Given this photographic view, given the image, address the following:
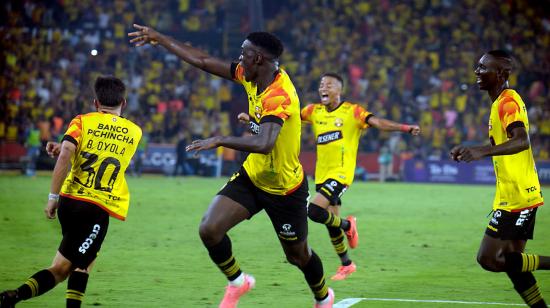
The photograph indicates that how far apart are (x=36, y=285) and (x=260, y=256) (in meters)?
6.12

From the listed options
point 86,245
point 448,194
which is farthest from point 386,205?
point 86,245

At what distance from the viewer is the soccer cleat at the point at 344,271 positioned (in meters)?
11.4

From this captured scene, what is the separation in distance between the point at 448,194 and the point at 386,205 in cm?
544

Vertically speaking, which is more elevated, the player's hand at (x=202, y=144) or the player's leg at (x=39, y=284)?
the player's hand at (x=202, y=144)

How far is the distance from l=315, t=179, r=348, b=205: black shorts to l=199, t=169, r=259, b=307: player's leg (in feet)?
13.1

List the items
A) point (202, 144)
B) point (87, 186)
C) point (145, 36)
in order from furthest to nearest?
point (145, 36), point (87, 186), point (202, 144)

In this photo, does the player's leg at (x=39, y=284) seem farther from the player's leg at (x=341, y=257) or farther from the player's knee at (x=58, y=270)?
the player's leg at (x=341, y=257)

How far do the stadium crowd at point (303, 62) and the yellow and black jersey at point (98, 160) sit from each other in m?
28.3

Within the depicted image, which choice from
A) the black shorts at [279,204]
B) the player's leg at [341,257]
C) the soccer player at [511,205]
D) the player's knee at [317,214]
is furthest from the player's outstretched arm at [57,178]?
the player's knee at [317,214]

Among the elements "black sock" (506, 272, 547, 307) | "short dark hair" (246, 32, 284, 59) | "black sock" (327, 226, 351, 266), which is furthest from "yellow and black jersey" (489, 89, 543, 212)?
"black sock" (327, 226, 351, 266)

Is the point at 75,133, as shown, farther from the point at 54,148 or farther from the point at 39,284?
the point at 39,284

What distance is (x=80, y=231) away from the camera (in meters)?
7.78

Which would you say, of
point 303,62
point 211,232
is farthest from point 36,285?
point 303,62

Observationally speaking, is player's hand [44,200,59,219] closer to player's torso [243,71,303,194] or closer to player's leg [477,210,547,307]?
player's torso [243,71,303,194]
